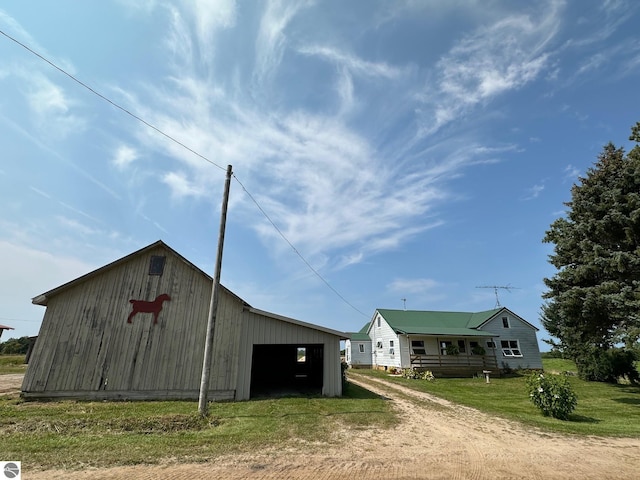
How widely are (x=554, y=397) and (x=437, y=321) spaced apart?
21242 mm

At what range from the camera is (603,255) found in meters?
15.1

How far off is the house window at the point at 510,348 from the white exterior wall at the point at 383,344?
10.0 m

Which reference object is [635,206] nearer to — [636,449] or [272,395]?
[636,449]

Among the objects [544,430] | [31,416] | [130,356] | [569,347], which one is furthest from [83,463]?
[569,347]

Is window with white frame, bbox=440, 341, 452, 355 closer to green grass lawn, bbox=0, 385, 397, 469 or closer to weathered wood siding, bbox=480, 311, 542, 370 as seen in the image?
weathered wood siding, bbox=480, 311, 542, 370

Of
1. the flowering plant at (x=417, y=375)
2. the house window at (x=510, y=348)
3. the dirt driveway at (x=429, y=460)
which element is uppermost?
the house window at (x=510, y=348)

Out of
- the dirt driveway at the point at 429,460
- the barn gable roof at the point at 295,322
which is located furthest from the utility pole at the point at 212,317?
the dirt driveway at the point at 429,460

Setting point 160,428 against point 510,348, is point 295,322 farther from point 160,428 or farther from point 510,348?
point 510,348

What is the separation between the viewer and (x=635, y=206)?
13930 millimetres

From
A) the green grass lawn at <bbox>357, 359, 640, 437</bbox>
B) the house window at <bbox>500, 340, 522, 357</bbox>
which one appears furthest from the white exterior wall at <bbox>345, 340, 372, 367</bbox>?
the green grass lawn at <bbox>357, 359, 640, 437</bbox>

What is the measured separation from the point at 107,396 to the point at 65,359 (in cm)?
240

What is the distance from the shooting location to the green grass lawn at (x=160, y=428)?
20.6 ft

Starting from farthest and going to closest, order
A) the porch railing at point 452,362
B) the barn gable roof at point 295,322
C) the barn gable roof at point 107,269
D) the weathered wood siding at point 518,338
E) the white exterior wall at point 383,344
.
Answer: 1. the weathered wood siding at point 518,338
2. the white exterior wall at point 383,344
3. the porch railing at point 452,362
4. the barn gable roof at point 295,322
5. the barn gable roof at point 107,269

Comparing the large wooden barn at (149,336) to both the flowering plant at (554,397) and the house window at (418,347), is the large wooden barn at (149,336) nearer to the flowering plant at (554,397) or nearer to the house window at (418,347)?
the flowering plant at (554,397)
